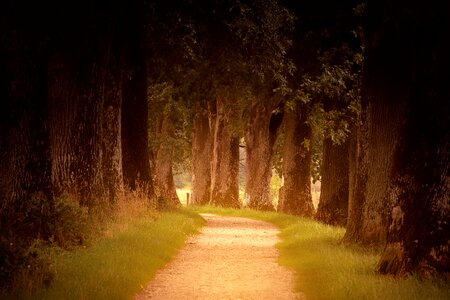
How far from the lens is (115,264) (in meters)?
9.55

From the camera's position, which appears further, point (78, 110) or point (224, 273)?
point (78, 110)

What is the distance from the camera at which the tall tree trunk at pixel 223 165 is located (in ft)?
107

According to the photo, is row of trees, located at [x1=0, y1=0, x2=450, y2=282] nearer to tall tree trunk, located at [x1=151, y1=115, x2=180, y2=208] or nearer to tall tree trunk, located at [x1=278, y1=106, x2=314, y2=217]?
tall tree trunk, located at [x1=278, y1=106, x2=314, y2=217]

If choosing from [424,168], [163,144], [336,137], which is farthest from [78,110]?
[163,144]

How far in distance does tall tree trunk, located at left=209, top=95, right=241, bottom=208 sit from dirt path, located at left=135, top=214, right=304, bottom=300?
1587cm

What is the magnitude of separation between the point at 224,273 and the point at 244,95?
14.9m

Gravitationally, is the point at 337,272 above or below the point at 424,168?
below

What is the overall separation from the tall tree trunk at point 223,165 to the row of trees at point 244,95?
5856mm

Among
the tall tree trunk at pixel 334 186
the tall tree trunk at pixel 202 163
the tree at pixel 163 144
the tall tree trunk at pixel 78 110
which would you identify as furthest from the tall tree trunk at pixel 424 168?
the tall tree trunk at pixel 202 163

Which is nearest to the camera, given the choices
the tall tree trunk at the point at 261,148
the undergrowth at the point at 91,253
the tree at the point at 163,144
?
the undergrowth at the point at 91,253

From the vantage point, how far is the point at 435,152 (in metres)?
8.57

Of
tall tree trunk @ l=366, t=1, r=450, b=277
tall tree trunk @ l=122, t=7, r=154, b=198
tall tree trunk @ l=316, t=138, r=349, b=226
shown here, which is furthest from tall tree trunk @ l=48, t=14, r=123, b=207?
tall tree trunk @ l=316, t=138, r=349, b=226

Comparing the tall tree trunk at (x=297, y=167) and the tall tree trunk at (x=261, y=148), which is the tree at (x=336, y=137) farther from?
the tall tree trunk at (x=261, y=148)

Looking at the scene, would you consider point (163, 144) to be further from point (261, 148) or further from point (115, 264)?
point (115, 264)
